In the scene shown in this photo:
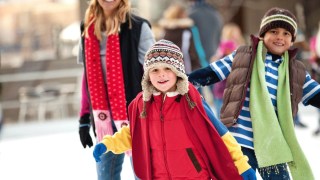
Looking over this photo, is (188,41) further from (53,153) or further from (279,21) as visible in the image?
(279,21)

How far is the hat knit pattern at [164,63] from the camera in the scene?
7.61 feet

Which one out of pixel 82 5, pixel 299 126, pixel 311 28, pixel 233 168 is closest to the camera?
pixel 233 168

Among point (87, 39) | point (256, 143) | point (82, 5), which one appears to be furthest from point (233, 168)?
point (82, 5)

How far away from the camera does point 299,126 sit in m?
7.14

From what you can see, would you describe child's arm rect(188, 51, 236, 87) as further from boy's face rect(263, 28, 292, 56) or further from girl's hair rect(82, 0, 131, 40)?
girl's hair rect(82, 0, 131, 40)

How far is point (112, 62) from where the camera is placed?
9.25 ft

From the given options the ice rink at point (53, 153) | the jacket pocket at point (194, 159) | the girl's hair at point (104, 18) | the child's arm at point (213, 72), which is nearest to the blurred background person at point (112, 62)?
the girl's hair at point (104, 18)

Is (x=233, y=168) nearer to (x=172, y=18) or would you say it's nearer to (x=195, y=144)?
(x=195, y=144)

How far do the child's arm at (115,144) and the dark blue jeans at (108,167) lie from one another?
435 mm

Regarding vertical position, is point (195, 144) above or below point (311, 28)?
below

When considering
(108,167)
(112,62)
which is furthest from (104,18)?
(108,167)

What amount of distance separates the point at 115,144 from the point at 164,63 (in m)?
0.37

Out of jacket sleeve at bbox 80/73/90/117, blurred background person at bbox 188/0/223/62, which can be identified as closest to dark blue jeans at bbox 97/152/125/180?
jacket sleeve at bbox 80/73/90/117

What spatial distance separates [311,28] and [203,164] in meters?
10.9
